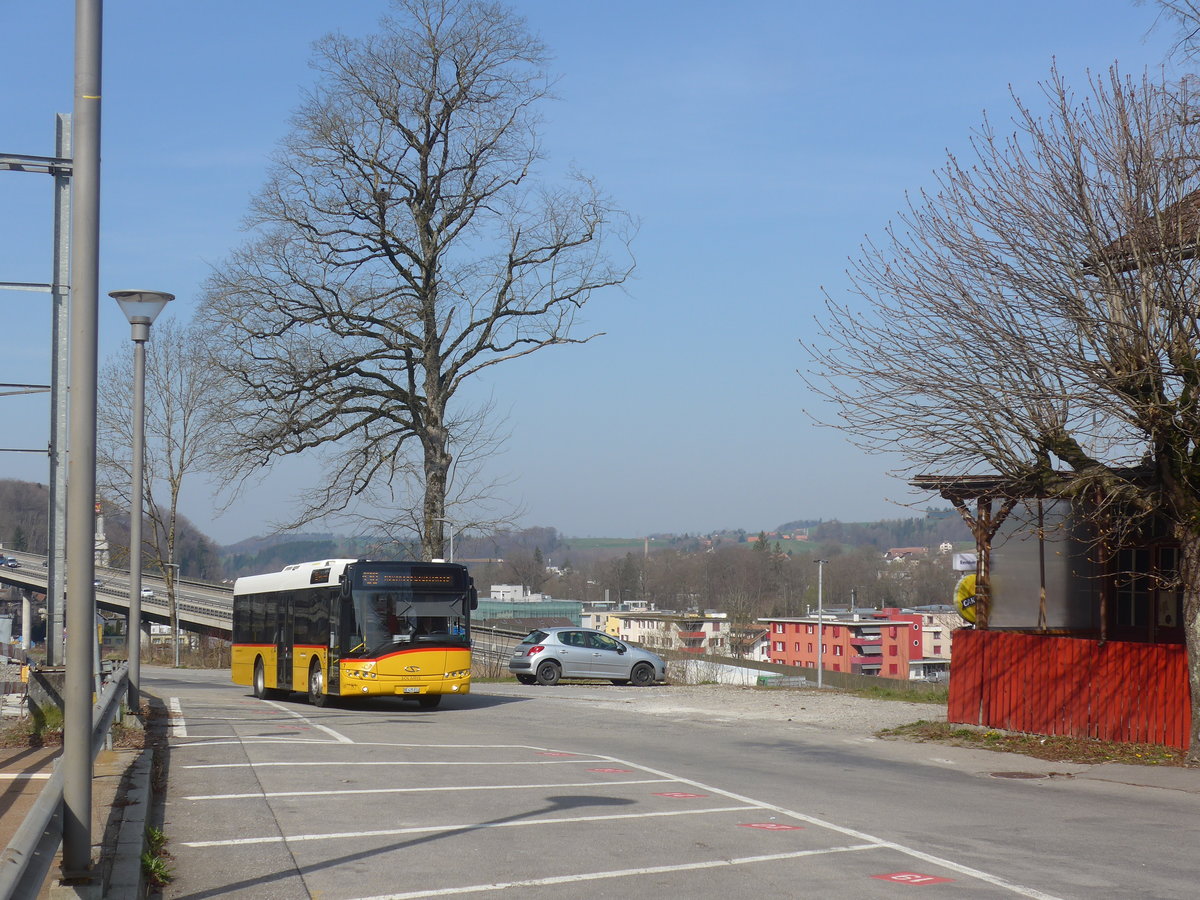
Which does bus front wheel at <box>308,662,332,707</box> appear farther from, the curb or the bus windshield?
the curb

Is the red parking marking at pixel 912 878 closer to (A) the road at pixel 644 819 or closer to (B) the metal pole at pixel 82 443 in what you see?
(A) the road at pixel 644 819

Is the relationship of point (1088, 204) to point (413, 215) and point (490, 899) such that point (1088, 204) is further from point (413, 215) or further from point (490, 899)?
point (413, 215)

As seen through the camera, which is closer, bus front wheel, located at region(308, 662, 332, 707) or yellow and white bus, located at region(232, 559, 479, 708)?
yellow and white bus, located at region(232, 559, 479, 708)

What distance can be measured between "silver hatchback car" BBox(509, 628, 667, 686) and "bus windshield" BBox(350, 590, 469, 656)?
30.6 ft

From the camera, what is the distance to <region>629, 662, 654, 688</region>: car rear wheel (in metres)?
31.4

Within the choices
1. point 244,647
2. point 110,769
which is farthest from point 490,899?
point 244,647

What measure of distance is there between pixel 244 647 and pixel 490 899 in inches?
890

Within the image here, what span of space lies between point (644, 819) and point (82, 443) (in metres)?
5.51

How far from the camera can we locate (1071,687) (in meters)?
16.1

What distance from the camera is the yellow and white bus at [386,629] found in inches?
845

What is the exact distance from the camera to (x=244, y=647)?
92.0ft

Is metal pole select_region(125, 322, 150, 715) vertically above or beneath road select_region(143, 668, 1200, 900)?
above

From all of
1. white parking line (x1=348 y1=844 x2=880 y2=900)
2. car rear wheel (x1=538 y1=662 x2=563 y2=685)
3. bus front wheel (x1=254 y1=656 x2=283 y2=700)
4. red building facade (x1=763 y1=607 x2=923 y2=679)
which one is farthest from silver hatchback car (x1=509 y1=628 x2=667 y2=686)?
red building facade (x1=763 y1=607 x2=923 y2=679)

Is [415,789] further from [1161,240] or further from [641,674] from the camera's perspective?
[641,674]
